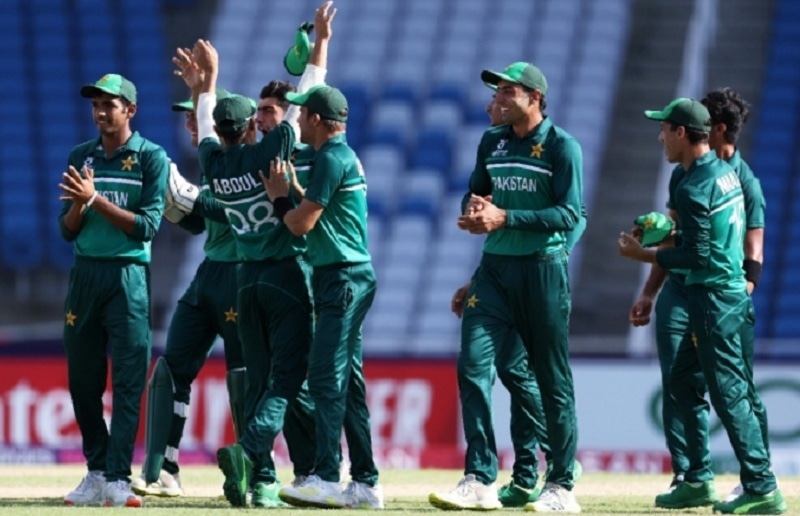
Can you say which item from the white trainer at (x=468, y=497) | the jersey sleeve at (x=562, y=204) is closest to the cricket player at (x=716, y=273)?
the jersey sleeve at (x=562, y=204)

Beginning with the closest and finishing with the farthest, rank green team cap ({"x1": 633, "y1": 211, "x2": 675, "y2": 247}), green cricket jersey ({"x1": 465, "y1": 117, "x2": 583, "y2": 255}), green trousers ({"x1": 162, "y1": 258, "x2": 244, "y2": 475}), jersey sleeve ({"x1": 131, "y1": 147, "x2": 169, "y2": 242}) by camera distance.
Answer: green cricket jersey ({"x1": 465, "y1": 117, "x2": 583, "y2": 255}) → green team cap ({"x1": 633, "y1": 211, "x2": 675, "y2": 247}) → jersey sleeve ({"x1": 131, "y1": 147, "x2": 169, "y2": 242}) → green trousers ({"x1": 162, "y1": 258, "x2": 244, "y2": 475})

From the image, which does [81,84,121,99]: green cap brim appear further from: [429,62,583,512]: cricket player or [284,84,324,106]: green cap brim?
[429,62,583,512]: cricket player

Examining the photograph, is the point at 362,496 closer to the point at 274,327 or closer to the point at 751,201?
the point at 274,327

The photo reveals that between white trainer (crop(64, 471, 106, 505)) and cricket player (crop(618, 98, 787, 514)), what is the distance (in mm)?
3045

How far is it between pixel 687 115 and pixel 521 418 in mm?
1924

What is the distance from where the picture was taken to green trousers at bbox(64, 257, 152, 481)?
921cm

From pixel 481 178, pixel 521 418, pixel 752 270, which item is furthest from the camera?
pixel 752 270

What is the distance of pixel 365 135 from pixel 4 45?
5.40m

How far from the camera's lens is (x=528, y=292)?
871cm

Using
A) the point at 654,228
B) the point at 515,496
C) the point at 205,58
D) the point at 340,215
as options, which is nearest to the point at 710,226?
the point at 654,228

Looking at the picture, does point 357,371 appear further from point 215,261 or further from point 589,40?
point 589,40

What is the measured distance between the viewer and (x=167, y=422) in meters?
9.88

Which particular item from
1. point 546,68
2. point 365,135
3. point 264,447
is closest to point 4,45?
point 365,135

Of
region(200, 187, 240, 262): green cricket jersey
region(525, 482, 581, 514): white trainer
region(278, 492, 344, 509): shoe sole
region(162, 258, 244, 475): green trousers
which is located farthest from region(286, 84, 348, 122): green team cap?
region(525, 482, 581, 514): white trainer
